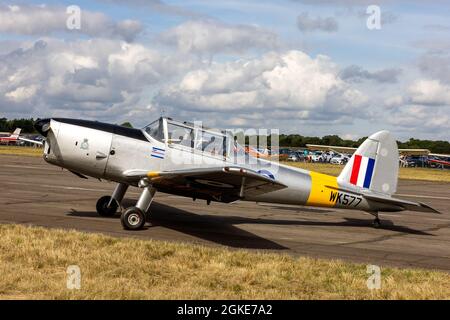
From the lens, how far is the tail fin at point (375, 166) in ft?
46.7

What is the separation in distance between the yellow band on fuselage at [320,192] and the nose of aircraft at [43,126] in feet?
19.6

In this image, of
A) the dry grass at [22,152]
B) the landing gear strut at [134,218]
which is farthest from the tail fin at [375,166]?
the dry grass at [22,152]

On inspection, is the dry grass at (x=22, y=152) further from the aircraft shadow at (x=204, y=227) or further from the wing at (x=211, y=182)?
the wing at (x=211, y=182)

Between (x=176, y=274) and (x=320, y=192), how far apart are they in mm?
6218

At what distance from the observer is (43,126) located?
12109 mm

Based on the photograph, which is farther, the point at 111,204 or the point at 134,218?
the point at 111,204

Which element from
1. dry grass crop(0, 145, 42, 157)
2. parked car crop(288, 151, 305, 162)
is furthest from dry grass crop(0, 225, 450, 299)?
parked car crop(288, 151, 305, 162)

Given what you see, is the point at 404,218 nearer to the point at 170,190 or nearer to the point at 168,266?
the point at 170,190

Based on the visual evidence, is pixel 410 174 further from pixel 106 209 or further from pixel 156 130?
pixel 156 130

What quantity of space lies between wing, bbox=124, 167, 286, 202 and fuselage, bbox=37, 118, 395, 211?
0.22m

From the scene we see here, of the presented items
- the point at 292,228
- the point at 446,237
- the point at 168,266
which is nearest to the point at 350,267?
the point at 168,266

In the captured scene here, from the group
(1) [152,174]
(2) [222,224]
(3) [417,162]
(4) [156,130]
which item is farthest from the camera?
(3) [417,162]

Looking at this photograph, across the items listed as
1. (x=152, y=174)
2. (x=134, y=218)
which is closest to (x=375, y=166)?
(x=152, y=174)

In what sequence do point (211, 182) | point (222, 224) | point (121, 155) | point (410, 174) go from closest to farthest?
1. point (211, 182)
2. point (121, 155)
3. point (222, 224)
4. point (410, 174)
